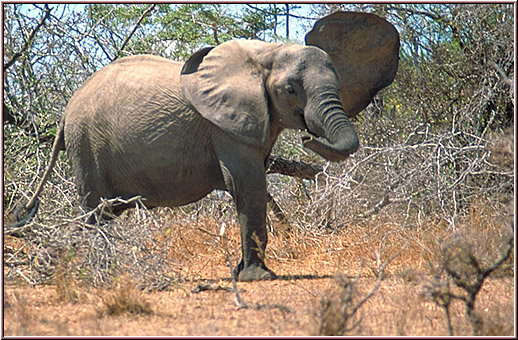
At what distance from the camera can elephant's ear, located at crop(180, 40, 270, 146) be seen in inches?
266

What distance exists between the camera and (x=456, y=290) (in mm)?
5883

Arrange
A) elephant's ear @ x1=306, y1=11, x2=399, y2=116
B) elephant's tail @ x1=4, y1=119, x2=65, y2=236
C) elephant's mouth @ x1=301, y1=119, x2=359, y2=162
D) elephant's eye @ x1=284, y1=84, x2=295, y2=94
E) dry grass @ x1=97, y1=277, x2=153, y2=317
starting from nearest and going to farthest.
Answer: dry grass @ x1=97, y1=277, x2=153, y2=317
elephant's mouth @ x1=301, y1=119, x2=359, y2=162
elephant's eye @ x1=284, y1=84, x2=295, y2=94
elephant's tail @ x1=4, y1=119, x2=65, y2=236
elephant's ear @ x1=306, y1=11, x2=399, y2=116

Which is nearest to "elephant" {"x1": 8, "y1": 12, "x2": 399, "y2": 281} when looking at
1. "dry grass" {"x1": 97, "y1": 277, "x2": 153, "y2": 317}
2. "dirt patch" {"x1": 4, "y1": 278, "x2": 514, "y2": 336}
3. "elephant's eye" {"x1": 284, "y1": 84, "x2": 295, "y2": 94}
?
"elephant's eye" {"x1": 284, "y1": 84, "x2": 295, "y2": 94}

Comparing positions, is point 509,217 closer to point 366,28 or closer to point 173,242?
point 366,28

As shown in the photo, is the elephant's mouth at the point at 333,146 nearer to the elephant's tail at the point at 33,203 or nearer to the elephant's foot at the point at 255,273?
the elephant's foot at the point at 255,273

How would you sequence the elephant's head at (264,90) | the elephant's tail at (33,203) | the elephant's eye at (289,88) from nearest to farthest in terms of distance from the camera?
the elephant's head at (264,90)
the elephant's eye at (289,88)
the elephant's tail at (33,203)

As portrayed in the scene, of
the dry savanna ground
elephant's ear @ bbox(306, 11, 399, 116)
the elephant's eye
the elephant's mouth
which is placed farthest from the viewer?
elephant's ear @ bbox(306, 11, 399, 116)

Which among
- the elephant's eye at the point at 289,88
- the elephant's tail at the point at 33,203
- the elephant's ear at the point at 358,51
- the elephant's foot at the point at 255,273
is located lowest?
the elephant's foot at the point at 255,273

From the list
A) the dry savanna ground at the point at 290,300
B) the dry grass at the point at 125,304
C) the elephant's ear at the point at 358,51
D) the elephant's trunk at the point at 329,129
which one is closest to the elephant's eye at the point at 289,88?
the elephant's trunk at the point at 329,129

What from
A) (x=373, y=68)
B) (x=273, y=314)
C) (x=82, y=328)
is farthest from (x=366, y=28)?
(x=82, y=328)

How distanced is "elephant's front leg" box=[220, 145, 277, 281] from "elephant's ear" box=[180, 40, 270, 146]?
0.61ft

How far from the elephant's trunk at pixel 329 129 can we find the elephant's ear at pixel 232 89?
434 millimetres

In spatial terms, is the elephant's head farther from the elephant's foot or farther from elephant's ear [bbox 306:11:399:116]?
the elephant's foot

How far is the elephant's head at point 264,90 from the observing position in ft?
21.3
